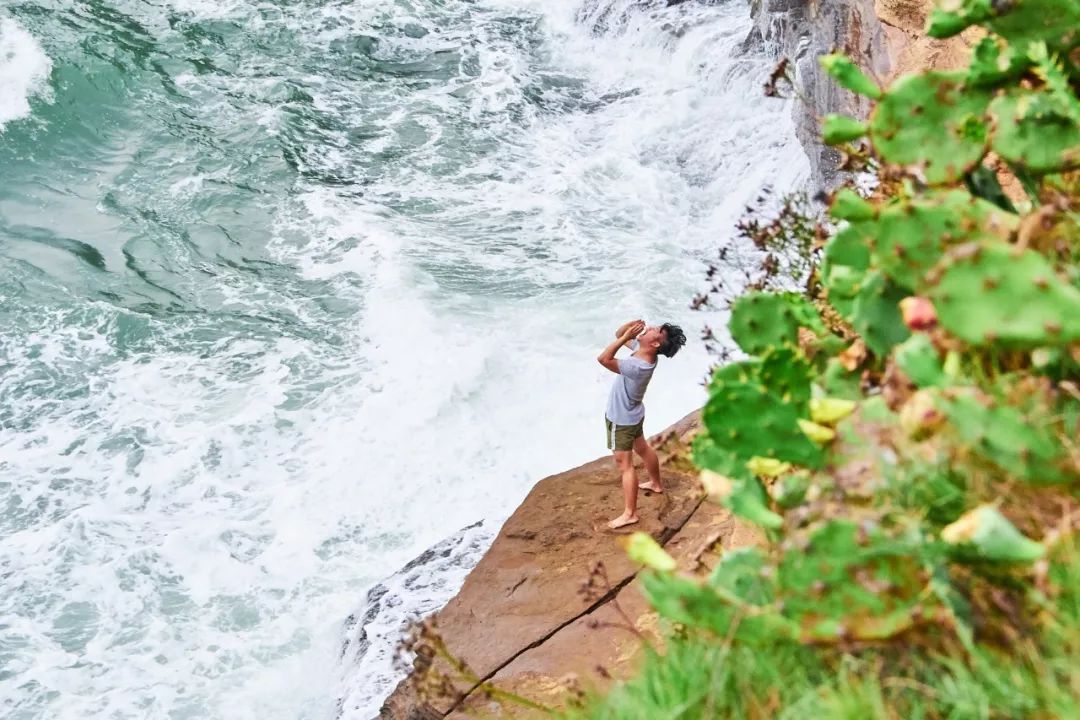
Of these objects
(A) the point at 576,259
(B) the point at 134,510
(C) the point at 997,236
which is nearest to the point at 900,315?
(C) the point at 997,236

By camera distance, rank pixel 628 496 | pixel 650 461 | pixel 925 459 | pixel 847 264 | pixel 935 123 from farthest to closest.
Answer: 1. pixel 650 461
2. pixel 628 496
3. pixel 847 264
4. pixel 935 123
5. pixel 925 459

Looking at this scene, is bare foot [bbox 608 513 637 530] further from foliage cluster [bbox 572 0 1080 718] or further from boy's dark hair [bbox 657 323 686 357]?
foliage cluster [bbox 572 0 1080 718]

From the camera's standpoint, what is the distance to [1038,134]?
3600mm

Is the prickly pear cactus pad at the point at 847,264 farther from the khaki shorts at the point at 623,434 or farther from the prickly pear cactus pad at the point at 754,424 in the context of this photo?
the khaki shorts at the point at 623,434

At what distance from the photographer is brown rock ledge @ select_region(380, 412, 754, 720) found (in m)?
5.34

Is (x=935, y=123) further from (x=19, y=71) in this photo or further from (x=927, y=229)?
(x=19, y=71)

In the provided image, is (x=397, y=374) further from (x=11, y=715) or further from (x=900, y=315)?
(x=900, y=315)

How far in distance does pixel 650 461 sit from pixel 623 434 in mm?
319

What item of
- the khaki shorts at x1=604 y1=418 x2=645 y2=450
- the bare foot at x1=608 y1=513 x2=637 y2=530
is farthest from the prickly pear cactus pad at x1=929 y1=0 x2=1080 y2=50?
the bare foot at x1=608 y1=513 x2=637 y2=530

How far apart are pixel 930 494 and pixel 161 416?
814 centimetres

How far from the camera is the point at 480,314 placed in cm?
1103

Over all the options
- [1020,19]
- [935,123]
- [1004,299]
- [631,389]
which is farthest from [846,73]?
[631,389]

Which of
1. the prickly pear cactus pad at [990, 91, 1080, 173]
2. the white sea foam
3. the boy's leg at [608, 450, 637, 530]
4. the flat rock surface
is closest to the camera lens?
the prickly pear cactus pad at [990, 91, 1080, 173]

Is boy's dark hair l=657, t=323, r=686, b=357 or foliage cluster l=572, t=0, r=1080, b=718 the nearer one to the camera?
foliage cluster l=572, t=0, r=1080, b=718
